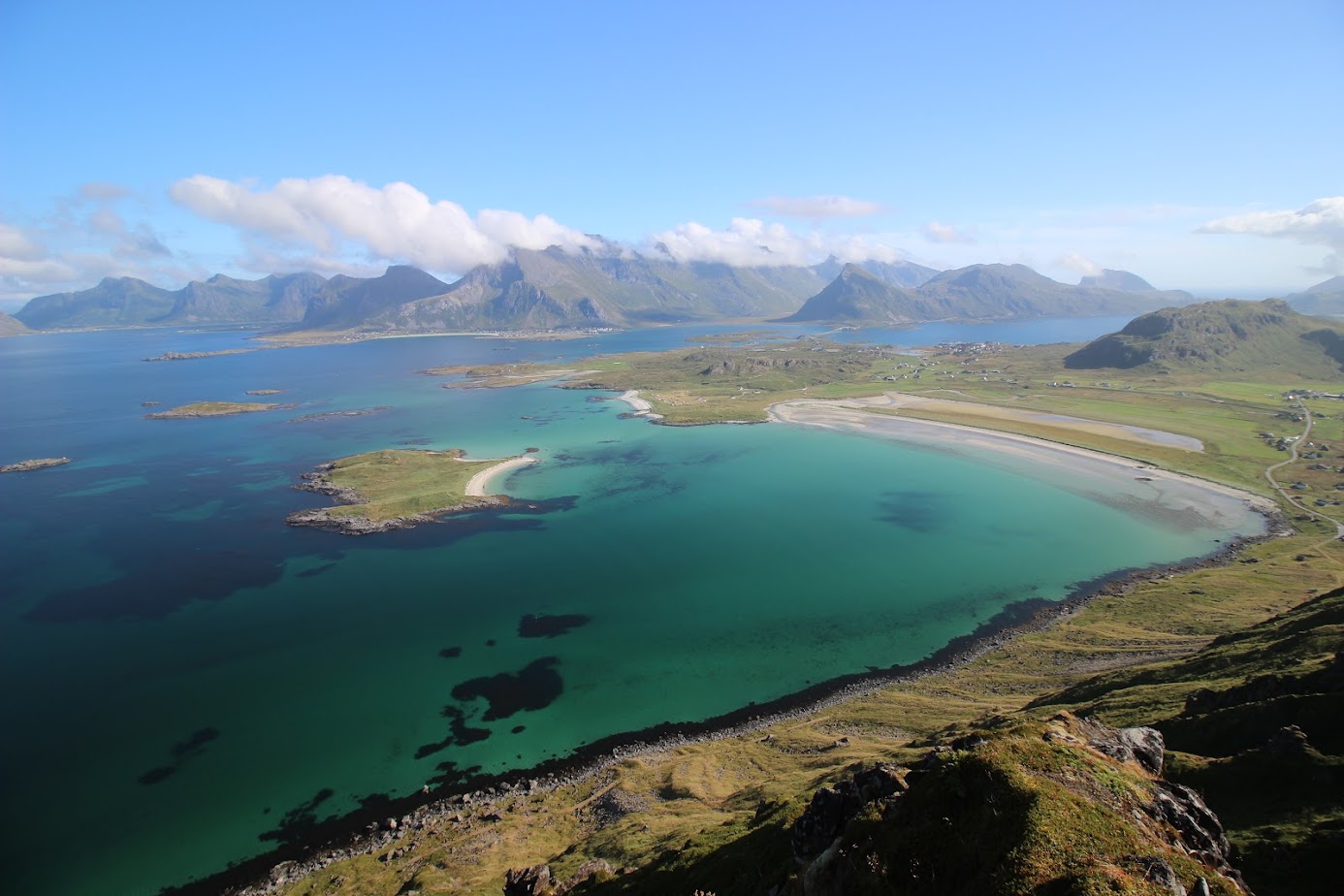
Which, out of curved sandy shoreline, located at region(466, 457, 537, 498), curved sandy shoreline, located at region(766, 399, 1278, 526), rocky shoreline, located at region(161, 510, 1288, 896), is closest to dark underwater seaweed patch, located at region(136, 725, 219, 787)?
rocky shoreline, located at region(161, 510, 1288, 896)

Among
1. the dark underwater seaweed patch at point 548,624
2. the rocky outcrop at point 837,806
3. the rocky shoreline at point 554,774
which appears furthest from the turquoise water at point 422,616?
the rocky outcrop at point 837,806

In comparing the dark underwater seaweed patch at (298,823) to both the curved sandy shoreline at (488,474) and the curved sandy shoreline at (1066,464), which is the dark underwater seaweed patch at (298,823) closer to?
the curved sandy shoreline at (488,474)

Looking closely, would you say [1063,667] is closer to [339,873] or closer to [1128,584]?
[1128,584]

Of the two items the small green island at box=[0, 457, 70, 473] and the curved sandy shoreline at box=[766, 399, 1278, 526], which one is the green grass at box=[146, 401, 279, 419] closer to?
the small green island at box=[0, 457, 70, 473]

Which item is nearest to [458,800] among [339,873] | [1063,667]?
[339,873]

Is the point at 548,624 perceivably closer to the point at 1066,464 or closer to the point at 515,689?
the point at 515,689

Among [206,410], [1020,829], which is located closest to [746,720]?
[1020,829]
